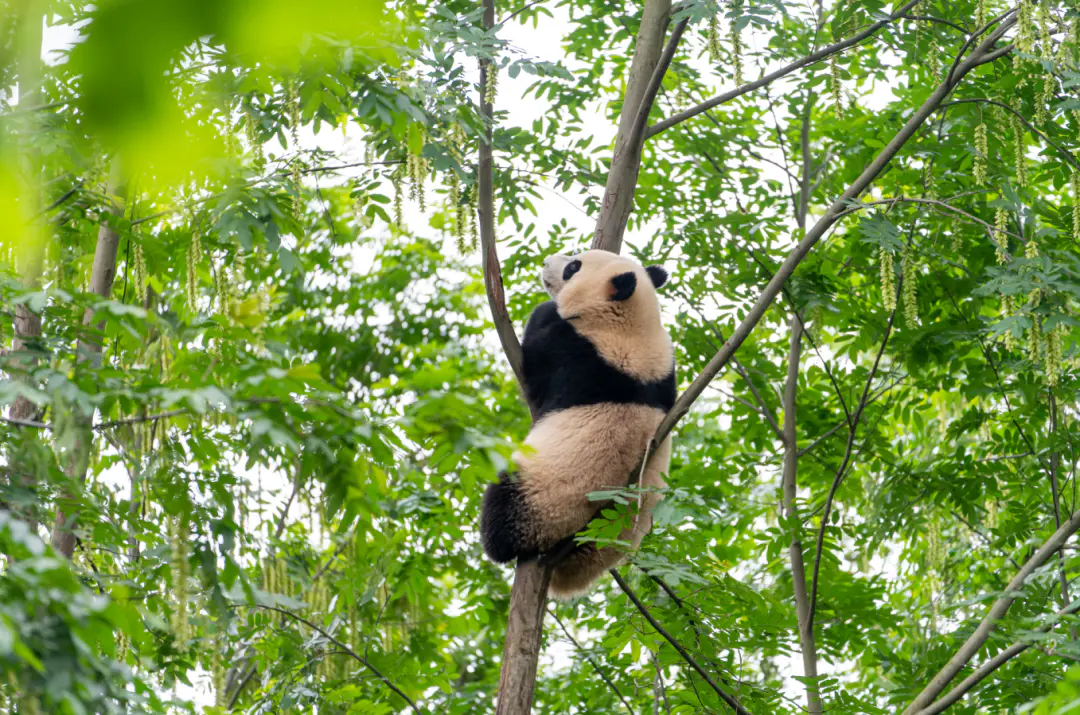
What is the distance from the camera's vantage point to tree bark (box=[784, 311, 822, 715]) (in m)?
5.38

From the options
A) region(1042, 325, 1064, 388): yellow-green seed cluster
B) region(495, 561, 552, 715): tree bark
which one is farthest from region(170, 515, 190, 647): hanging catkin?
region(1042, 325, 1064, 388): yellow-green seed cluster

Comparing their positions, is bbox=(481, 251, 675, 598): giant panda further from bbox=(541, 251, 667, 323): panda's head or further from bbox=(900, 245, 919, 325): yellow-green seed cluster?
bbox=(900, 245, 919, 325): yellow-green seed cluster

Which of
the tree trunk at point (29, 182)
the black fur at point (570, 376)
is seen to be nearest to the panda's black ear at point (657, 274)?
the black fur at point (570, 376)

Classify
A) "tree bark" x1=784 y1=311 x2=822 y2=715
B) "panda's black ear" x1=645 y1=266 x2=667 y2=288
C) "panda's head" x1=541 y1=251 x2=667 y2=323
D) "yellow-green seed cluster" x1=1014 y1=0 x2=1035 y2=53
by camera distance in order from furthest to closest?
"tree bark" x1=784 y1=311 x2=822 y2=715 < "panda's black ear" x1=645 y1=266 x2=667 y2=288 < "panda's head" x1=541 y1=251 x2=667 y2=323 < "yellow-green seed cluster" x1=1014 y1=0 x2=1035 y2=53

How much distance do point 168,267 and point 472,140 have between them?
2005 millimetres

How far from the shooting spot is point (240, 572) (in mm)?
2770

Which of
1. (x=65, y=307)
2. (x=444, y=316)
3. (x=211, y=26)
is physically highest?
(x=444, y=316)

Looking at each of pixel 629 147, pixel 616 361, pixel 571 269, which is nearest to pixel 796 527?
pixel 616 361

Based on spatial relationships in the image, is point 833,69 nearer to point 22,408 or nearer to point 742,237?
point 742,237

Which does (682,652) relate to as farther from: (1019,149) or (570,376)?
(1019,149)

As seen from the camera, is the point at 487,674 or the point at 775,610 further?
the point at 487,674

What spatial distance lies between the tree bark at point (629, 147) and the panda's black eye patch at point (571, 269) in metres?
0.12

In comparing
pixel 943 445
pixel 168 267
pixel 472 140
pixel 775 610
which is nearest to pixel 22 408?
pixel 168 267

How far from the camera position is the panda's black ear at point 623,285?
15.1ft
